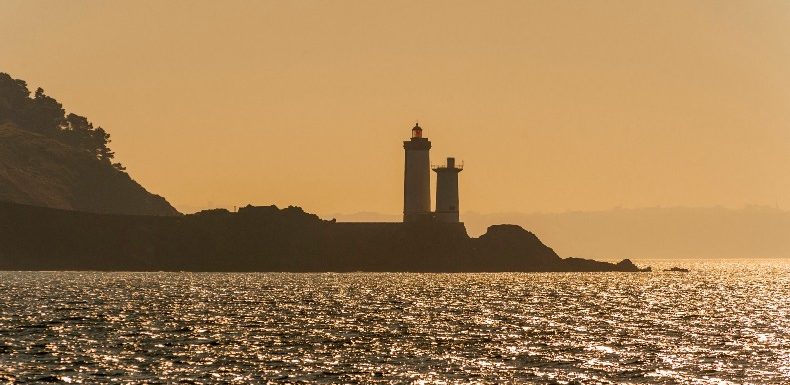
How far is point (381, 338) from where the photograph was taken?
68438mm

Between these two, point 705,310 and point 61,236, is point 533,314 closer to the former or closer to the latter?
point 705,310

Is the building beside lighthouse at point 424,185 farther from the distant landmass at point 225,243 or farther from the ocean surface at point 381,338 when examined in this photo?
the ocean surface at point 381,338

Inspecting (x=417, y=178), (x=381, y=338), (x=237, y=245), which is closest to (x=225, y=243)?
(x=237, y=245)

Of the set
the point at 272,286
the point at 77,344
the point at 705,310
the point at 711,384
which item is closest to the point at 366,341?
the point at 77,344

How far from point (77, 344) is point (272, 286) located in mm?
81780

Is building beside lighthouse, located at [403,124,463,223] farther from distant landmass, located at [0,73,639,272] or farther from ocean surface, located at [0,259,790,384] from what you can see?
ocean surface, located at [0,259,790,384]

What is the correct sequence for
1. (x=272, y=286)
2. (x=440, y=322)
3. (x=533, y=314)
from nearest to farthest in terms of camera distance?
(x=440, y=322) → (x=533, y=314) → (x=272, y=286)

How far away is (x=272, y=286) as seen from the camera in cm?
14325

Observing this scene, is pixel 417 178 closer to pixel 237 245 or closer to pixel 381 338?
pixel 237 245

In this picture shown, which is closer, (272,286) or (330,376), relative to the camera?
(330,376)

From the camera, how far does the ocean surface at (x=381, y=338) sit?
50.3 meters

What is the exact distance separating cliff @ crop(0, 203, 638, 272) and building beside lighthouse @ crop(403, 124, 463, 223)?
5.64m

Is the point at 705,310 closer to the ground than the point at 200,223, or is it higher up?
closer to the ground

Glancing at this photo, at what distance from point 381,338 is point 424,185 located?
102 m
